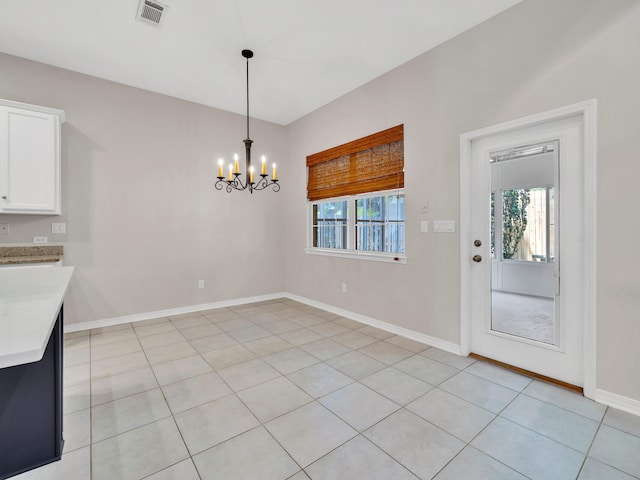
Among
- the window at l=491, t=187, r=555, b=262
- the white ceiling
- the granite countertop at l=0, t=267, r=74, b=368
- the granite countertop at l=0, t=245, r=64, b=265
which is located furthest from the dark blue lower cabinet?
the window at l=491, t=187, r=555, b=262

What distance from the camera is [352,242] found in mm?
4184

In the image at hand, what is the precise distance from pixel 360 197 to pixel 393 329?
5.66 ft

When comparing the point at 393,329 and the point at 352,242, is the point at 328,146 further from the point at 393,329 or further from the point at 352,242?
the point at 393,329

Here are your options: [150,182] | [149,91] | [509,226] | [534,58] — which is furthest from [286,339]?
[149,91]

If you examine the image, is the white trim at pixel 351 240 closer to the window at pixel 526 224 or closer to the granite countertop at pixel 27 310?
the window at pixel 526 224

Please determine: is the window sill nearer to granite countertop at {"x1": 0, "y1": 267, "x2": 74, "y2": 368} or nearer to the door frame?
the door frame

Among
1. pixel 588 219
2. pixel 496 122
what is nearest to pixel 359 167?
pixel 496 122

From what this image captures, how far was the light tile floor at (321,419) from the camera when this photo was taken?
1546 millimetres

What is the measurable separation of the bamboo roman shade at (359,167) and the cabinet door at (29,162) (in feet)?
10.1

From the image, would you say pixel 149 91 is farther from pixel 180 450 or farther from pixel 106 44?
pixel 180 450

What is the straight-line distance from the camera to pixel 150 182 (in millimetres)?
4062

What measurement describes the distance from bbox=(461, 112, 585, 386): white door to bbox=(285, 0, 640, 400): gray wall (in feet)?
0.53

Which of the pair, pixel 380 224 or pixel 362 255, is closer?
pixel 380 224

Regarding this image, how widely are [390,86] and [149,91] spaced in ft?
10.2
